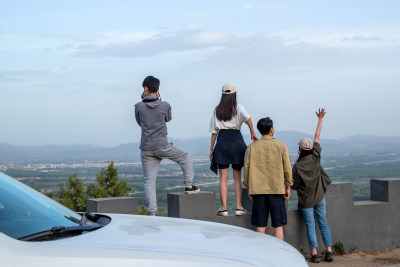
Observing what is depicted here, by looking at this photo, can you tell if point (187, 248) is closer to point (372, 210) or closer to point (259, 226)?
point (259, 226)

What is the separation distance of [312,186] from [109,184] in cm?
1521

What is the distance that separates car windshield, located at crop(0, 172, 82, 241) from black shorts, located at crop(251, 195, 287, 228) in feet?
16.4

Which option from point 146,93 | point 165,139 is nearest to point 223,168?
point 165,139

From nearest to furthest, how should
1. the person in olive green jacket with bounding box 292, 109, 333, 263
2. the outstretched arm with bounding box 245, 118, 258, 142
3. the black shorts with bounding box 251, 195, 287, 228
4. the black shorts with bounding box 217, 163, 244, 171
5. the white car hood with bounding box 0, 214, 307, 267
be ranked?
the white car hood with bounding box 0, 214, 307, 267
the black shorts with bounding box 251, 195, 287, 228
the outstretched arm with bounding box 245, 118, 258, 142
the black shorts with bounding box 217, 163, 244, 171
the person in olive green jacket with bounding box 292, 109, 333, 263

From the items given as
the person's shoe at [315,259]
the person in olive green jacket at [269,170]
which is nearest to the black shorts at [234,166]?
the person in olive green jacket at [269,170]

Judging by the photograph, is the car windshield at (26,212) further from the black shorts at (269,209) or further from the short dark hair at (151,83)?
the black shorts at (269,209)

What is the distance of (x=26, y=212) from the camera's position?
325cm

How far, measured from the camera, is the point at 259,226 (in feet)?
27.8

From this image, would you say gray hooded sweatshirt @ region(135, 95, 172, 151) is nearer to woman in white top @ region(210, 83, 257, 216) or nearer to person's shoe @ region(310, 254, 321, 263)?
woman in white top @ region(210, 83, 257, 216)

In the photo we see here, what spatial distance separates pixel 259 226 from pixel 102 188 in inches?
607

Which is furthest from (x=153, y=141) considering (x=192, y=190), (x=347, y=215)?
(x=347, y=215)

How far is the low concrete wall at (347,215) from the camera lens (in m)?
8.67

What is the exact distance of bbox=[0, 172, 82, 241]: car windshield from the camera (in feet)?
9.73

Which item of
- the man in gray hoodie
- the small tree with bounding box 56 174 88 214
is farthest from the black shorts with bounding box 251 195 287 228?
the small tree with bounding box 56 174 88 214
